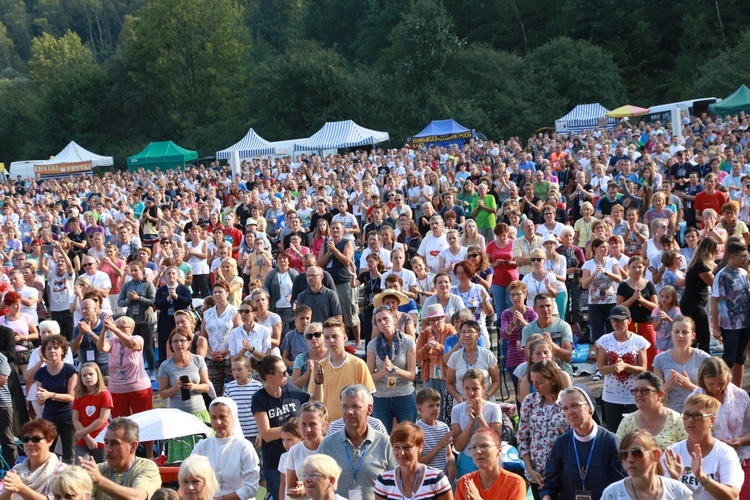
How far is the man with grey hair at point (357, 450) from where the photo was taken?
5.76m

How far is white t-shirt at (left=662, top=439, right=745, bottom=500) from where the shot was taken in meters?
5.18

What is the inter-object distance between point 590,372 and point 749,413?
166 inches

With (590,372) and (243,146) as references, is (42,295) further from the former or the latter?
(243,146)

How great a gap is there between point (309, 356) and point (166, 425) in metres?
1.25

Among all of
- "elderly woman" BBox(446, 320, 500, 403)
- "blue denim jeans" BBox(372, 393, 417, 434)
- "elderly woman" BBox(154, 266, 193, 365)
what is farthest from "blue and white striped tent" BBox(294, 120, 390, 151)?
"elderly woman" BBox(446, 320, 500, 403)

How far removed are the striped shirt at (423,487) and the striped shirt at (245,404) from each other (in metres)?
2.36

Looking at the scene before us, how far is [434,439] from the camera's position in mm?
6648

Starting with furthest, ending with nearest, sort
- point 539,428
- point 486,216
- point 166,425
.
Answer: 1. point 486,216
2. point 166,425
3. point 539,428

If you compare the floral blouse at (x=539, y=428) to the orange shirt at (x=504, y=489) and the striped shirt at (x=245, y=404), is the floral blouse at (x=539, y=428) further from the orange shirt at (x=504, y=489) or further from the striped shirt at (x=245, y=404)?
the striped shirt at (x=245, y=404)

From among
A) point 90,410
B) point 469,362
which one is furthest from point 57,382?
point 469,362

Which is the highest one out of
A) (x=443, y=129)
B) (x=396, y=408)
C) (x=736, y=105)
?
(x=443, y=129)

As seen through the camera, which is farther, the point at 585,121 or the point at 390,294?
the point at 585,121

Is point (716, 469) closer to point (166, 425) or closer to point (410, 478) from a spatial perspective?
point (410, 478)

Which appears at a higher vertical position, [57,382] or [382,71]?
[382,71]
